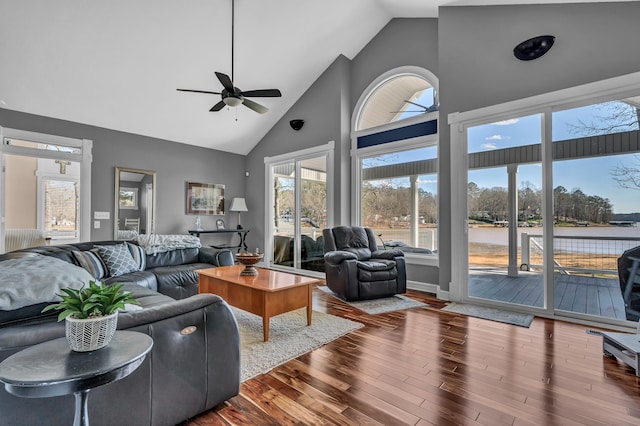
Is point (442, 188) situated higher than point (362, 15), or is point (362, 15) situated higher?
point (362, 15)

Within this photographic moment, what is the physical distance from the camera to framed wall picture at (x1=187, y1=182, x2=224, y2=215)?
20.6 ft

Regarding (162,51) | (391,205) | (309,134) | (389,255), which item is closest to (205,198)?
(309,134)

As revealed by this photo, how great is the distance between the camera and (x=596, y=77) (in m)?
3.04

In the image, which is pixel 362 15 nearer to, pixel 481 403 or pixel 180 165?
pixel 180 165

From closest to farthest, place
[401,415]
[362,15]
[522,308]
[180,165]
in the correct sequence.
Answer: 1. [401,415]
2. [522,308]
3. [362,15]
4. [180,165]

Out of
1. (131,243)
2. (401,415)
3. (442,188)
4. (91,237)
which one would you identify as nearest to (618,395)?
(401,415)

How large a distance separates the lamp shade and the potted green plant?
5.70m

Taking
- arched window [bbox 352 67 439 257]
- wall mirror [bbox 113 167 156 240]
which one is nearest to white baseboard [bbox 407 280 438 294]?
arched window [bbox 352 67 439 257]

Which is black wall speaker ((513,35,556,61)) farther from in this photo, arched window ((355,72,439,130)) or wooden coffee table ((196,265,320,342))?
wooden coffee table ((196,265,320,342))

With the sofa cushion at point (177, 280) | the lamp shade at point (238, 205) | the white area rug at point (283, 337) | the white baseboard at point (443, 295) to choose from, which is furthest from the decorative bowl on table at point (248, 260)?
the lamp shade at point (238, 205)

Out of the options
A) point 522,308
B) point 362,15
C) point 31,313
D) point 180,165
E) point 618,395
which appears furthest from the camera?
point 180,165

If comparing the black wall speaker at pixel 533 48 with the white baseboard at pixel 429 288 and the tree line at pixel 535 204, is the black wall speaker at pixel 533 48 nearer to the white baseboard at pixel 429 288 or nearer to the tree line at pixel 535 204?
the tree line at pixel 535 204

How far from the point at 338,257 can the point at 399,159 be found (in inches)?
80.3

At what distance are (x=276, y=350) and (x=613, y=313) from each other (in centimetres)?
335
